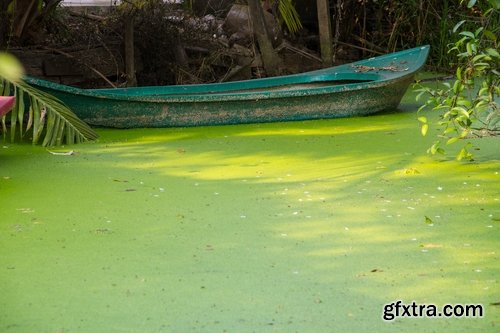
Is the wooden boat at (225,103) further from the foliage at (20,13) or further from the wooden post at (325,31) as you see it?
the wooden post at (325,31)

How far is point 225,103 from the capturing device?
6250mm

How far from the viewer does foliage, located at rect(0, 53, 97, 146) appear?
539 centimetres

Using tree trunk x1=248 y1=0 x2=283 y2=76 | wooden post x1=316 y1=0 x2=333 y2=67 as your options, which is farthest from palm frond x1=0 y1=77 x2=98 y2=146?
wooden post x1=316 y1=0 x2=333 y2=67

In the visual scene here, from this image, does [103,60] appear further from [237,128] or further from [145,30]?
[237,128]

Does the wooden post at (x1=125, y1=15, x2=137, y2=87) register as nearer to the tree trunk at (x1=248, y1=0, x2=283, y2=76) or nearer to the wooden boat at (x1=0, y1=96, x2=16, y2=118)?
the tree trunk at (x1=248, y1=0, x2=283, y2=76)

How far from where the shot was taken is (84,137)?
222 inches

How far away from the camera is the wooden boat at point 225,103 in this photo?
6.09m

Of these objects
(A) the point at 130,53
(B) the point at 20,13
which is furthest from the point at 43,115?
(A) the point at 130,53

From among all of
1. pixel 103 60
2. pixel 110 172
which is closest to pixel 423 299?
pixel 110 172

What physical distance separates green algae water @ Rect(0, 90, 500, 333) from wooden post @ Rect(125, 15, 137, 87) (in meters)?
2.11

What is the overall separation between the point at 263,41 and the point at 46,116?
2.53m

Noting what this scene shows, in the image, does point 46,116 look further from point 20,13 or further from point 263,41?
point 263,41

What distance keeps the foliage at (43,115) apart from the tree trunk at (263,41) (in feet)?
7.65

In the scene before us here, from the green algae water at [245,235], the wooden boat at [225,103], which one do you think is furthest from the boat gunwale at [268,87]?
the green algae water at [245,235]
